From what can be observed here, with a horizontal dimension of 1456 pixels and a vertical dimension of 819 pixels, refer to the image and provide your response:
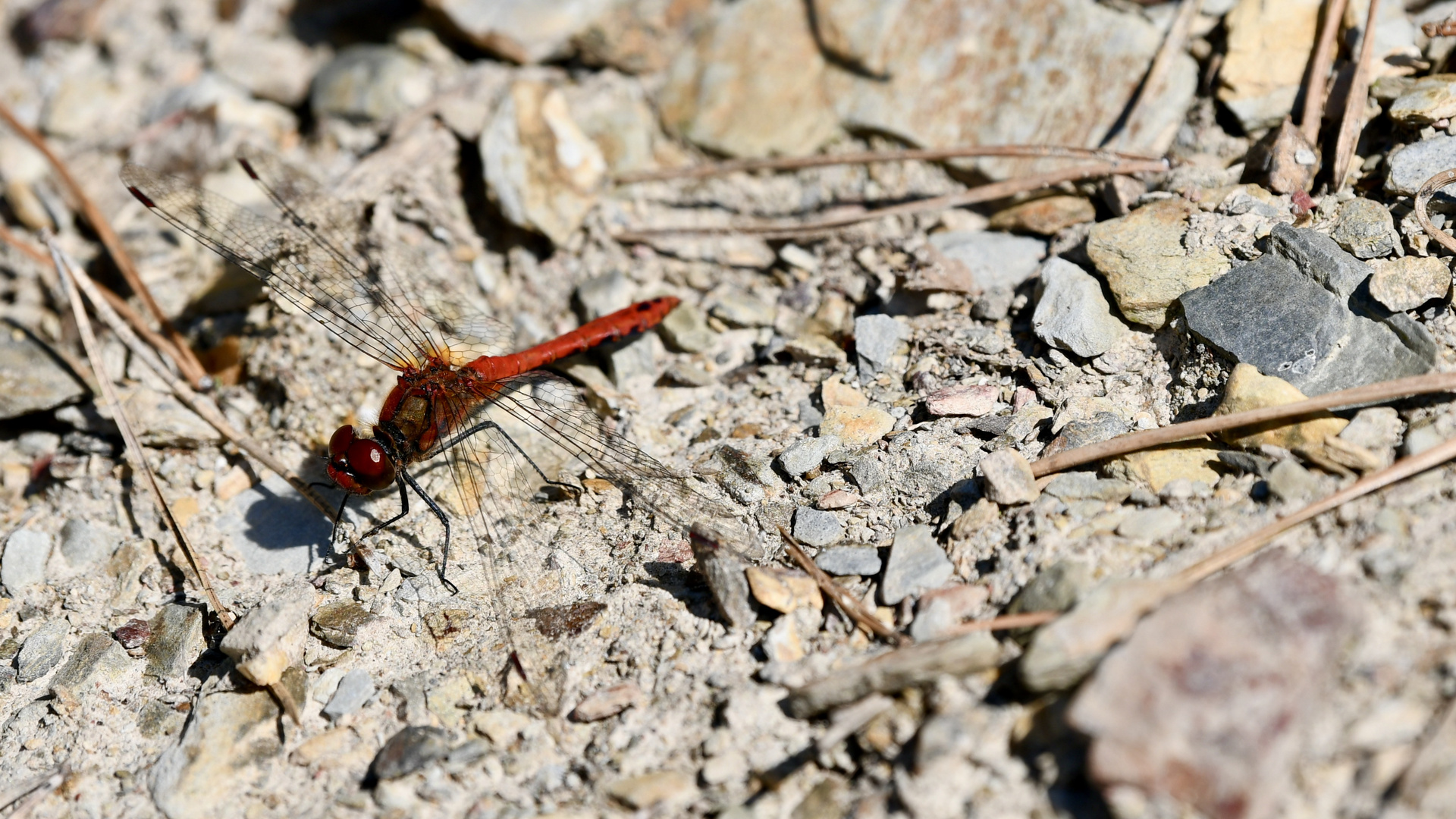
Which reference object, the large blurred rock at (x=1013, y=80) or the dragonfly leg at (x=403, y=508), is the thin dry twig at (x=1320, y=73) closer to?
the large blurred rock at (x=1013, y=80)

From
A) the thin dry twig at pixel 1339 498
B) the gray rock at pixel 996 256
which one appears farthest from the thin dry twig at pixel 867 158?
the thin dry twig at pixel 1339 498

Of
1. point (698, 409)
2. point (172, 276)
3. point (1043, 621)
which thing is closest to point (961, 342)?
point (698, 409)

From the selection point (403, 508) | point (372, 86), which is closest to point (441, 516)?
point (403, 508)

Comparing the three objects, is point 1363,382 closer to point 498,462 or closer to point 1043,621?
point 1043,621

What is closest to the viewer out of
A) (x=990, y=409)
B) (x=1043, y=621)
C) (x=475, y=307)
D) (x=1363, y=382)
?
(x=1043, y=621)

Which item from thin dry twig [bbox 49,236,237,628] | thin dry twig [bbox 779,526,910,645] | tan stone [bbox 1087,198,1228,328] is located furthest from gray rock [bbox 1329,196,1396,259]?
thin dry twig [bbox 49,236,237,628]

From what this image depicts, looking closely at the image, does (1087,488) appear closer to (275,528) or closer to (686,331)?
(686,331)

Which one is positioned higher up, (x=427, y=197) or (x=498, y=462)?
(x=427, y=197)
